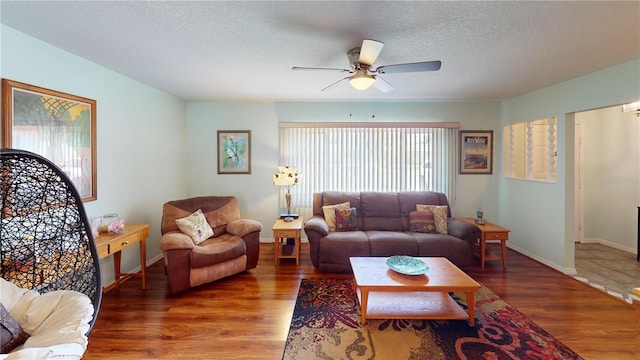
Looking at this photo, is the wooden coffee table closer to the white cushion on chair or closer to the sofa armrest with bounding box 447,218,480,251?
the sofa armrest with bounding box 447,218,480,251

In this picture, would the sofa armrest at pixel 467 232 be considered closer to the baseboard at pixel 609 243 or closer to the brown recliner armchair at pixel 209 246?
the brown recliner armchair at pixel 209 246

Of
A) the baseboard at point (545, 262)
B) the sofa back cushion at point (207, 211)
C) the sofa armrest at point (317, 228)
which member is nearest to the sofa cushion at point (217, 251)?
the sofa back cushion at point (207, 211)

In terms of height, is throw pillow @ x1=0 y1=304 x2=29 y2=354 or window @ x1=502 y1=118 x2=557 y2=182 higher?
window @ x1=502 y1=118 x2=557 y2=182

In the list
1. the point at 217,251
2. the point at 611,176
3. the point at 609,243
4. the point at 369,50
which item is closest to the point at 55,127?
the point at 217,251

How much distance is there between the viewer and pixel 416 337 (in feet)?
7.06

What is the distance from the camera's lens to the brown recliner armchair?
2814 millimetres

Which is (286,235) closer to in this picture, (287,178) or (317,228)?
(317,228)

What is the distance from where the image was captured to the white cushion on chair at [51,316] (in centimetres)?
127

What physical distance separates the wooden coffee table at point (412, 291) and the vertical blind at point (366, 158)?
2071 millimetres

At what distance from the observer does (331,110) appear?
15.0 feet

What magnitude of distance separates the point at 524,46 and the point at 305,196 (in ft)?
11.2

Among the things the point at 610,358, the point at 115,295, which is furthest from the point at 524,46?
the point at 115,295

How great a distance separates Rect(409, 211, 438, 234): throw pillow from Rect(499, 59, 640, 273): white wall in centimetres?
152

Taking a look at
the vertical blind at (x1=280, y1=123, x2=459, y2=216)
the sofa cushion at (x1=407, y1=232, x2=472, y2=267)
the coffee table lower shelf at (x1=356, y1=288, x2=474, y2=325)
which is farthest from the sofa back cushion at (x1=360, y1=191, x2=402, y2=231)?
the coffee table lower shelf at (x1=356, y1=288, x2=474, y2=325)
